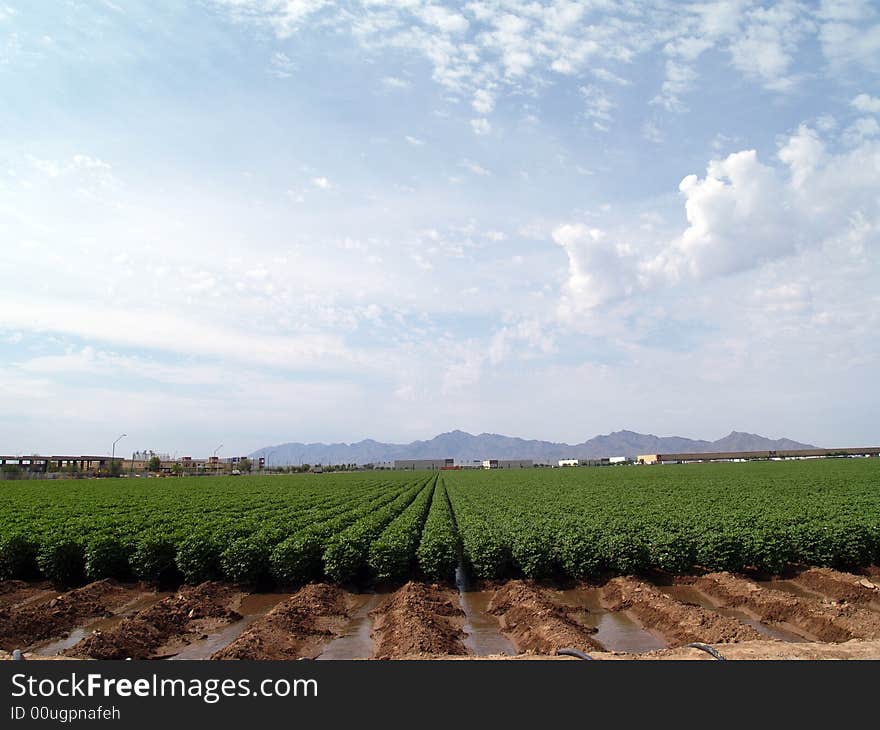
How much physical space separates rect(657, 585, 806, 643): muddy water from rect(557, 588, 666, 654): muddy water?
6.67 ft

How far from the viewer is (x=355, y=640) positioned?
40.2 feet

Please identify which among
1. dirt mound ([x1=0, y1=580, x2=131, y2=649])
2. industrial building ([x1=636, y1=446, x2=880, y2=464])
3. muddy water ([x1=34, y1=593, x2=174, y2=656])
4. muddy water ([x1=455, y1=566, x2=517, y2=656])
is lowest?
industrial building ([x1=636, y1=446, x2=880, y2=464])

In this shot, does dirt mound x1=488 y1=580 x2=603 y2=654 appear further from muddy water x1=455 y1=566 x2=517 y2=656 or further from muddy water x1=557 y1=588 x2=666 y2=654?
muddy water x1=557 y1=588 x2=666 y2=654

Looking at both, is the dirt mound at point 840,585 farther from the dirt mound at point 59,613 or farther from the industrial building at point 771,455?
the industrial building at point 771,455

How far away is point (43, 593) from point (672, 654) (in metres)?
17.2

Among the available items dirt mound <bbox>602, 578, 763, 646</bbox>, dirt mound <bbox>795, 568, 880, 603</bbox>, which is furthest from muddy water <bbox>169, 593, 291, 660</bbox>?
dirt mound <bbox>795, 568, 880, 603</bbox>

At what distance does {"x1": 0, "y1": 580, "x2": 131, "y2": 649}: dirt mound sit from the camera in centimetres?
1234

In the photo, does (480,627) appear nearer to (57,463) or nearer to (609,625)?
(609,625)

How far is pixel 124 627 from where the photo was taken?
38.7ft

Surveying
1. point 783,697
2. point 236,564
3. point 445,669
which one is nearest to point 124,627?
point 236,564

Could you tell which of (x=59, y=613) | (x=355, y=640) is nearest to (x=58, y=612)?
(x=59, y=613)

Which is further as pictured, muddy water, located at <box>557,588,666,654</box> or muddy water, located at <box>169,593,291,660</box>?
muddy water, located at <box>169,593,291,660</box>

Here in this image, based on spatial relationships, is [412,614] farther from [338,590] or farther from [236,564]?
[236,564]

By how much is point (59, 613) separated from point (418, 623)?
355 inches
